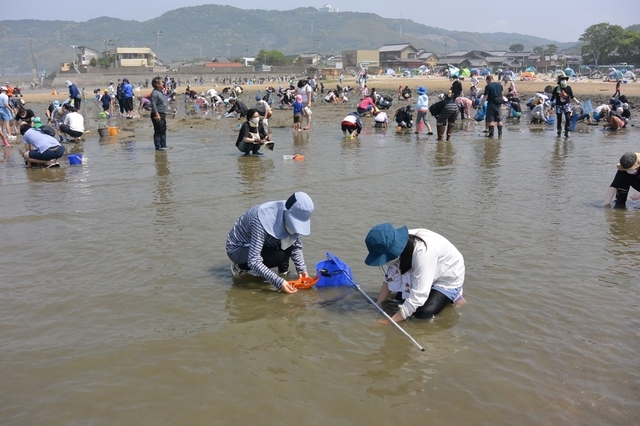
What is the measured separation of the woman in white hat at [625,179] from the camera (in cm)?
757

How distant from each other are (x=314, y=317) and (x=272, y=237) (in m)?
0.87

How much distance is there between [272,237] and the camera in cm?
523

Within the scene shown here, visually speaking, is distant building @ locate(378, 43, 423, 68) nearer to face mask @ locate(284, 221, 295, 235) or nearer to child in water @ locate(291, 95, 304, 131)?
child in water @ locate(291, 95, 304, 131)

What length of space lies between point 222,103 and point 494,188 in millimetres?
25228

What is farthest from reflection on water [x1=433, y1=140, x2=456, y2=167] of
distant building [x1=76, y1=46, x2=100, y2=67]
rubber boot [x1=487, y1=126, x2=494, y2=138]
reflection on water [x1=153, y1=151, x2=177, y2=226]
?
distant building [x1=76, y1=46, x2=100, y2=67]

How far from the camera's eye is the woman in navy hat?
435 centimetres

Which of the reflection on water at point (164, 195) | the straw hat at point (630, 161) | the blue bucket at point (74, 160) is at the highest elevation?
the straw hat at point (630, 161)

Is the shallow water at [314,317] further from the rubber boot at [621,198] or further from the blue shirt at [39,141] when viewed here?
the blue shirt at [39,141]

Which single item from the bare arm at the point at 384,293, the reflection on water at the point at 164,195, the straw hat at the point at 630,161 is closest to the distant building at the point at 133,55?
the reflection on water at the point at 164,195

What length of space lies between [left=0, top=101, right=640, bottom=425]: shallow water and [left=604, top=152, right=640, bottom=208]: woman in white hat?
0.29 meters

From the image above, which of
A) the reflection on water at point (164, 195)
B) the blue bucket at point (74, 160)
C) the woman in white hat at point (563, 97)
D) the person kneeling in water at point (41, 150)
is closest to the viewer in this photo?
the reflection on water at point (164, 195)

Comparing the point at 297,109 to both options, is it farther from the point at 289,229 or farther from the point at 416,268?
the point at 416,268

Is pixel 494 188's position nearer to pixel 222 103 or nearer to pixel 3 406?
pixel 3 406

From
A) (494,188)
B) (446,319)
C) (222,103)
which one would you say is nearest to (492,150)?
(494,188)
